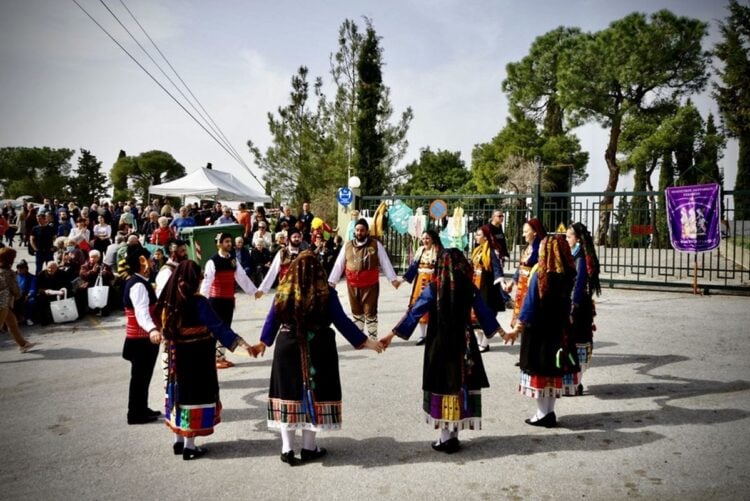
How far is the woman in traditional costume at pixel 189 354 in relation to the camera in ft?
14.8

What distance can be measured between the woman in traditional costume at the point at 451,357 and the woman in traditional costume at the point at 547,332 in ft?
2.32

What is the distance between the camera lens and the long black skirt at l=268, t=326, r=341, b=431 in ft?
14.3

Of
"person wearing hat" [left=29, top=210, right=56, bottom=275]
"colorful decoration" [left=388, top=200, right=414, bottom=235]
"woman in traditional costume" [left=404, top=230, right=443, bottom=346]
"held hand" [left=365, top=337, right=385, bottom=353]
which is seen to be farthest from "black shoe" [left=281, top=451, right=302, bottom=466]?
"person wearing hat" [left=29, top=210, right=56, bottom=275]

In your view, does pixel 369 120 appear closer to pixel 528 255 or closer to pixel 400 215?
pixel 400 215

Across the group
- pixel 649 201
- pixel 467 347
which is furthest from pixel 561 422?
pixel 649 201

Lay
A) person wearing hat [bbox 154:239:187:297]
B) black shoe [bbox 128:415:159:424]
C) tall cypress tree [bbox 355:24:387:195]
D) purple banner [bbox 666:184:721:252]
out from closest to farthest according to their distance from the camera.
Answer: black shoe [bbox 128:415:159:424] → person wearing hat [bbox 154:239:187:297] → purple banner [bbox 666:184:721:252] → tall cypress tree [bbox 355:24:387:195]

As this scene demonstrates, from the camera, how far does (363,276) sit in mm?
8398

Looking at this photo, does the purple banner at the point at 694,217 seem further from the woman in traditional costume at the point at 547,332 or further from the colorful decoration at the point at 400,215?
the woman in traditional costume at the point at 547,332

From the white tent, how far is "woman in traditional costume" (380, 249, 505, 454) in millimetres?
17070

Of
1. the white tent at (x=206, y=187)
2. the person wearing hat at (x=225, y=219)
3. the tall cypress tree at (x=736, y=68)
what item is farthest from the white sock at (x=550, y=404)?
the tall cypress tree at (x=736, y=68)

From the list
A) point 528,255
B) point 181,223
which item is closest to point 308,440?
point 528,255

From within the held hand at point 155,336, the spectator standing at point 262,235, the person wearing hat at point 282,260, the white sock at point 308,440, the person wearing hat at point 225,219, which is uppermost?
the person wearing hat at point 225,219

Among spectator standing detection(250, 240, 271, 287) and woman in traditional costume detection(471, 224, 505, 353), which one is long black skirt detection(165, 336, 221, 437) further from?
spectator standing detection(250, 240, 271, 287)

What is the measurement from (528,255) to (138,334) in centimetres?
469
